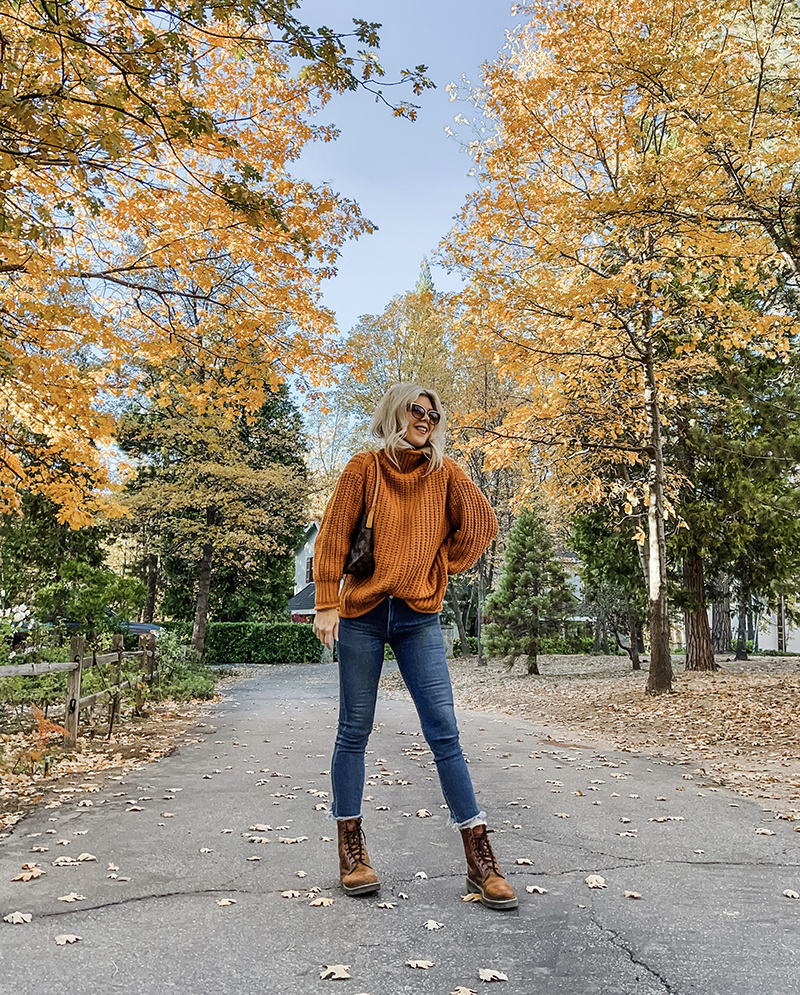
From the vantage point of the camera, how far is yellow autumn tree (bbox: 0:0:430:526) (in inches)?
191

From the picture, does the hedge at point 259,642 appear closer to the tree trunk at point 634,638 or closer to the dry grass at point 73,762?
the tree trunk at point 634,638

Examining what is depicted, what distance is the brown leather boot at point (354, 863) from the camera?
297cm

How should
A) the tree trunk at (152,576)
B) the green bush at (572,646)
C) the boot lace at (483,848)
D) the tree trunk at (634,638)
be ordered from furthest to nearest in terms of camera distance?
the green bush at (572,646), the tree trunk at (152,576), the tree trunk at (634,638), the boot lace at (483,848)

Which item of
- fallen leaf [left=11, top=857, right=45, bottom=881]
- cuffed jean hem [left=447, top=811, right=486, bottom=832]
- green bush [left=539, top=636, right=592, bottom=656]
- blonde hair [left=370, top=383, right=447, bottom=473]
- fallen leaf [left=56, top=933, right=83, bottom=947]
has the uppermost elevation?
blonde hair [left=370, top=383, right=447, bottom=473]

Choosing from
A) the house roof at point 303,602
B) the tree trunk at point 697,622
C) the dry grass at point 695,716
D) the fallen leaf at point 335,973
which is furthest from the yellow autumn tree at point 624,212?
the house roof at point 303,602

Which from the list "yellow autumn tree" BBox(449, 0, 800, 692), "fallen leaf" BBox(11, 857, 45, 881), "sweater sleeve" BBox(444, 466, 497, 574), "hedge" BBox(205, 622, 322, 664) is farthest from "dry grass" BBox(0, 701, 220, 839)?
"hedge" BBox(205, 622, 322, 664)

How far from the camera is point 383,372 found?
23.6 meters

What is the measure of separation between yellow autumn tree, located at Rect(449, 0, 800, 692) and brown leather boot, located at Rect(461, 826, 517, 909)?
5.95 m

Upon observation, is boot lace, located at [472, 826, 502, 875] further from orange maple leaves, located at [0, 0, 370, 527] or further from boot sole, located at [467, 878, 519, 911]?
orange maple leaves, located at [0, 0, 370, 527]

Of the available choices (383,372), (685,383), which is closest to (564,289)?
(685,383)

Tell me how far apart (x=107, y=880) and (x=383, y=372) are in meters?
21.1

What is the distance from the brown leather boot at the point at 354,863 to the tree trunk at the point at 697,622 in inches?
572

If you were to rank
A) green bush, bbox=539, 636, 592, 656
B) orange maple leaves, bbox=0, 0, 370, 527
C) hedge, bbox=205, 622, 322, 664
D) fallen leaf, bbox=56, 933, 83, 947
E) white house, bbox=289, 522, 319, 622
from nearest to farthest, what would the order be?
fallen leaf, bbox=56, 933, 83, 947 → orange maple leaves, bbox=0, 0, 370, 527 → hedge, bbox=205, 622, 322, 664 → green bush, bbox=539, 636, 592, 656 → white house, bbox=289, 522, 319, 622

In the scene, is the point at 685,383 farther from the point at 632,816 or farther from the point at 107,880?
the point at 107,880
